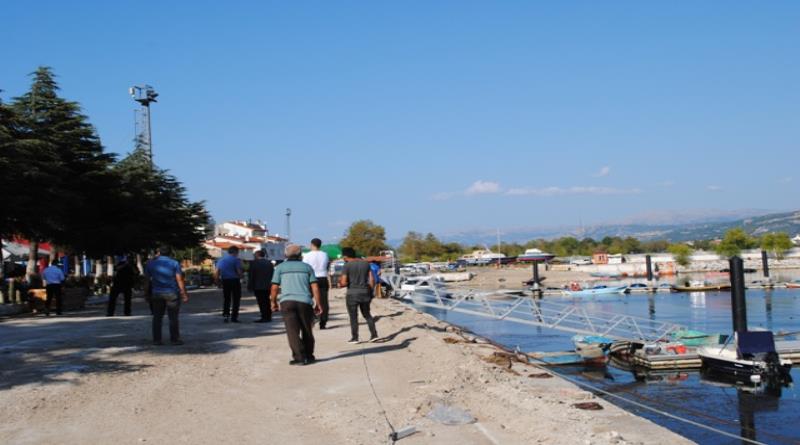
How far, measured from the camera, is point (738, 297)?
921 inches

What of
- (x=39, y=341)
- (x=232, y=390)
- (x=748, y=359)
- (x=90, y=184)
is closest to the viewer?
(x=232, y=390)

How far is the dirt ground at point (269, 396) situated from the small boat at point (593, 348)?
31.8 feet

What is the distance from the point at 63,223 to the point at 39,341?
1682cm

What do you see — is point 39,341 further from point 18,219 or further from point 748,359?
point 748,359

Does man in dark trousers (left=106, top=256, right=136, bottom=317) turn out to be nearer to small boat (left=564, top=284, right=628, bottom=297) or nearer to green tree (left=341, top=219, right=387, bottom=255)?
small boat (left=564, top=284, right=628, bottom=297)

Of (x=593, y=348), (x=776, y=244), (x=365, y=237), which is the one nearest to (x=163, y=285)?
(x=593, y=348)

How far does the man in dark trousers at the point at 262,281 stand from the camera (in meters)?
15.9

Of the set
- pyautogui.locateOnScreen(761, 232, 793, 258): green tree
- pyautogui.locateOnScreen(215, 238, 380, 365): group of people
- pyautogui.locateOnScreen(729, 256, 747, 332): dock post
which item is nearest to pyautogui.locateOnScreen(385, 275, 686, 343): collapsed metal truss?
pyautogui.locateOnScreen(729, 256, 747, 332): dock post

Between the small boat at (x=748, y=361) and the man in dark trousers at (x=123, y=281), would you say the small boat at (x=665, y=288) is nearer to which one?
the small boat at (x=748, y=361)

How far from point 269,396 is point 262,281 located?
800 cm

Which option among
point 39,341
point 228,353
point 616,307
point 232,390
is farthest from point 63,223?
point 616,307

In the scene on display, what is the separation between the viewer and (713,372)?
67.1ft

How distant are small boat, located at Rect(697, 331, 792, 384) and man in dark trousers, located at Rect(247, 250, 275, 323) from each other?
476 inches

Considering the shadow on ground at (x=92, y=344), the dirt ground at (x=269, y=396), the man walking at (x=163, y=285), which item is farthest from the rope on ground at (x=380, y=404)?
the man walking at (x=163, y=285)
